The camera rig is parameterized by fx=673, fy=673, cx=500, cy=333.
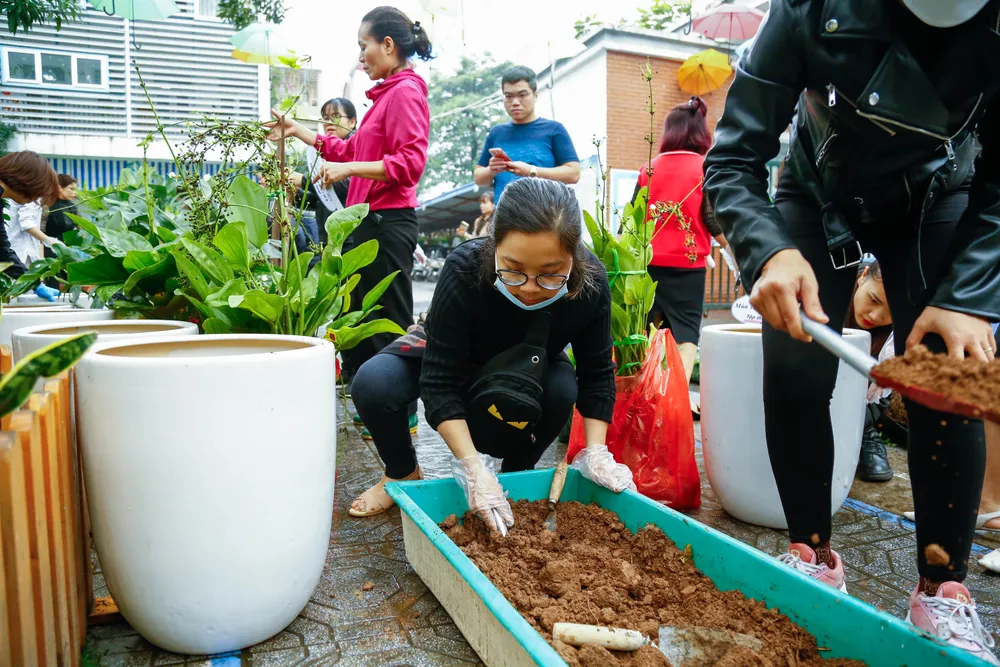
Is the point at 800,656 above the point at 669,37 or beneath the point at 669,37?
beneath

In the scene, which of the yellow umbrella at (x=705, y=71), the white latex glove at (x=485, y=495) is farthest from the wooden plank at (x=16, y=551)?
the yellow umbrella at (x=705, y=71)

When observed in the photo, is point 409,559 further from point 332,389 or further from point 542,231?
point 542,231

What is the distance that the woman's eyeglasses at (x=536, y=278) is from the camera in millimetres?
1720

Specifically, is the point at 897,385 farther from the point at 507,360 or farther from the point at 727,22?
the point at 727,22

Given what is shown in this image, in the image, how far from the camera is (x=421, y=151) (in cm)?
292

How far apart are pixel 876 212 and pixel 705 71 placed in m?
8.79

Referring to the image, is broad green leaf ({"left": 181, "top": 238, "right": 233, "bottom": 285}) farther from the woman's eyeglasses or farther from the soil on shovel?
the soil on shovel

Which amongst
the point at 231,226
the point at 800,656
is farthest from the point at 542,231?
the point at 800,656

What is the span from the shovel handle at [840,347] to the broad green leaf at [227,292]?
1287 mm

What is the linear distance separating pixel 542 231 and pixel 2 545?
3.93 ft

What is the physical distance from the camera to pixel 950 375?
3.22ft

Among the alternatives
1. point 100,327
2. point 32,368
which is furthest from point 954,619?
point 100,327

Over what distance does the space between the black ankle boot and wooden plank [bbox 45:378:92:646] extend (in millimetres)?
2664

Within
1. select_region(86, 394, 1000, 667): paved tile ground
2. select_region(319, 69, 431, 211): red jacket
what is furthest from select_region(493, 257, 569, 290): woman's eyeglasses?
select_region(319, 69, 431, 211): red jacket
